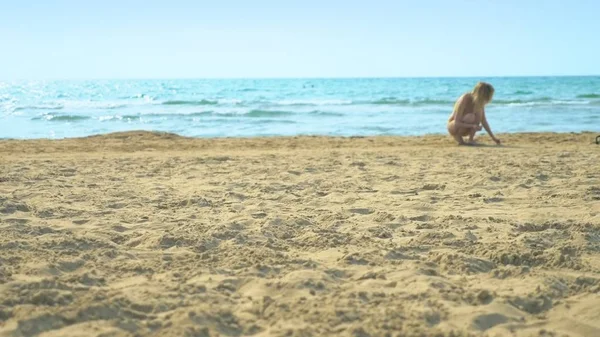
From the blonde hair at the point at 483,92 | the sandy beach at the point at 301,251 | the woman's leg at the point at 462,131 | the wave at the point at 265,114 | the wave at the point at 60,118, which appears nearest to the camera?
the sandy beach at the point at 301,251

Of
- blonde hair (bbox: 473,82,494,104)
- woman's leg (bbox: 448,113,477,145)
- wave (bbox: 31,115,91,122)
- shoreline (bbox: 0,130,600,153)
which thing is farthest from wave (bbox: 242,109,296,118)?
blonde hair (bbox: 473,82,494,104)

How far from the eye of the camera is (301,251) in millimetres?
3482

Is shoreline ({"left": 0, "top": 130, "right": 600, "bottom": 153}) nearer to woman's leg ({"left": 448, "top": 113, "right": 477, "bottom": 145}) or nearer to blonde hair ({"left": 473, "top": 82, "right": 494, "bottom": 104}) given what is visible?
woman's leg ({"left": 448, "top": 113, "right": 477, "bottom": 145})

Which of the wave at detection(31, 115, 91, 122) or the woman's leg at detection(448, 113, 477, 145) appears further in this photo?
the wave at detection(31, 115, 91, 122)

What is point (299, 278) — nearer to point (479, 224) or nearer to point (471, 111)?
point (479, 224)

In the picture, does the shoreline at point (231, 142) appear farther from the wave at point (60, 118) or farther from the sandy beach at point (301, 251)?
the wave at point (60, 118)

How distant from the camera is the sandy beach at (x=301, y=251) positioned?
254 centimetres

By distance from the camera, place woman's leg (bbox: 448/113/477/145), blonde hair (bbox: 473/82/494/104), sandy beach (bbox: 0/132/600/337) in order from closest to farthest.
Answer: sandy beach (bbox: 0/132/600/337), blonde hair (bbox: 473/82/494/104), woman's leg (bbox: 448/113/477/145)

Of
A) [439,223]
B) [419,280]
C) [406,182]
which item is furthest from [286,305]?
[406,182]

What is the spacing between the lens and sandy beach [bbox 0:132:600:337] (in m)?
2.54

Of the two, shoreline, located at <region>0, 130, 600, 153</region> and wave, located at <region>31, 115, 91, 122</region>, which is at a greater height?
wave, located at <region>31, 115, 91, 122</region>

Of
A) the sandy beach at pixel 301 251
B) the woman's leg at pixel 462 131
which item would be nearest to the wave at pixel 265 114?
the woman's leg at pixel 462 131

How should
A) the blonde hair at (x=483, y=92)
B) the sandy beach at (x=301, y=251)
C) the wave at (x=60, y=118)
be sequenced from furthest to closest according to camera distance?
the wave at (x=60, y=118) < the blonde hair at (x=483, y=92) < the sandy beach at (x=301, y=251)

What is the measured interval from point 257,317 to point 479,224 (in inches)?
80.8
